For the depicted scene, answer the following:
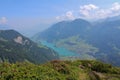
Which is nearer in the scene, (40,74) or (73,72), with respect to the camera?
(40,74)

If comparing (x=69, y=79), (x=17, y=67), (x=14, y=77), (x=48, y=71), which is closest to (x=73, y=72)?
(x=69, y=79)

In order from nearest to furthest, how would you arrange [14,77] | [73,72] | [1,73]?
[14,77], [1,73], [73,72]

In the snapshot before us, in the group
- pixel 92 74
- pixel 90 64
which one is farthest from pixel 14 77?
pixel 90 64

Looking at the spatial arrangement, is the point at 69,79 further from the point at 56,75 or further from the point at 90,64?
the point at 90,64

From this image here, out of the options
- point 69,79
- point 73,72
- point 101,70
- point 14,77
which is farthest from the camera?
point 101,70

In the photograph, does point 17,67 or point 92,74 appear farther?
point 92,74

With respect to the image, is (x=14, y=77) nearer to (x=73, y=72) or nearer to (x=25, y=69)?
(x=25, y=69)
